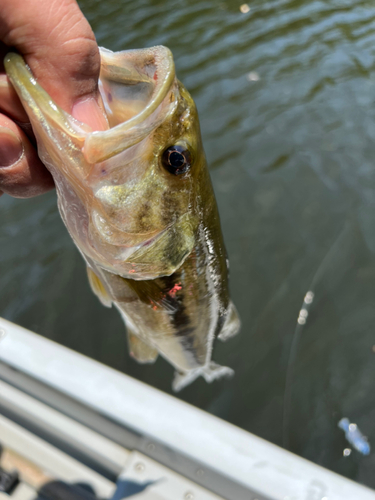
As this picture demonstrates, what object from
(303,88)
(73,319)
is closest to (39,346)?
(73,319)

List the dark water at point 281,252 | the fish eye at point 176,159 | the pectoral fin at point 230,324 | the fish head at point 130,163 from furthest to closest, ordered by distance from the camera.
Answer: the dark water at point 281,252
the pectoral fin at point 230,324
the fish eye at point 176,159
the fish head at point 130,163

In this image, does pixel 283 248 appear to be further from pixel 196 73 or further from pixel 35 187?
pixel 196 73

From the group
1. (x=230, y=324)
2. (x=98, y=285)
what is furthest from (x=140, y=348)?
(x=98, y=285)

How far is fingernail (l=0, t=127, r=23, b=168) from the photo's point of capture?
1.15 m

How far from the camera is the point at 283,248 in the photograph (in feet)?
14.6

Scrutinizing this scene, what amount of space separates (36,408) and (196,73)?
6.91 meters

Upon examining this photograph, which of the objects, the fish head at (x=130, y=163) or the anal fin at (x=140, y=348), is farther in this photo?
the anal fin at (x=140, y=348)

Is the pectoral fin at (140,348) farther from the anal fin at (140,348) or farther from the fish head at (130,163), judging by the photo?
the fish head at (130,163)

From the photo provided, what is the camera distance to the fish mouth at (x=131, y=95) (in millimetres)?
1133

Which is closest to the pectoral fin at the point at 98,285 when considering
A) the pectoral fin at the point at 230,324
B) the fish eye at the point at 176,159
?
the fish eye at the point at 176,159

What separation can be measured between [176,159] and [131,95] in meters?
0.27

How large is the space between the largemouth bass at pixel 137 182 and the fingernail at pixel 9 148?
0.28 ft

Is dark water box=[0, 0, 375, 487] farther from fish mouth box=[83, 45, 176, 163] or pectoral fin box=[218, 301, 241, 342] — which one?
fish mouth box=[83, 45, 176, 163]

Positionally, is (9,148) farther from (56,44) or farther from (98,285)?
(98,285)
